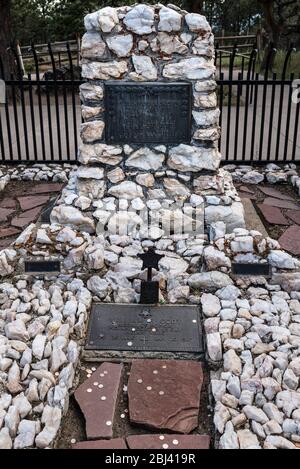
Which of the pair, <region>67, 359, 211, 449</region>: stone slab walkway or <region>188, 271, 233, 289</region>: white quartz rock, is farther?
<region>188, 271, 233, 289</region>: white quartz rock

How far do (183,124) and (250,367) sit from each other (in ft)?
8.41

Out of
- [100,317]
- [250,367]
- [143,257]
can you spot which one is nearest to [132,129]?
[143,257]

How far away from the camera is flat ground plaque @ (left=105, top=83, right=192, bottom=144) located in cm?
484

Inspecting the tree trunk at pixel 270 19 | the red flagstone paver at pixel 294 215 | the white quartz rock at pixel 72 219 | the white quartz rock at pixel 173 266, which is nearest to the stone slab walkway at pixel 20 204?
the white quartz rock at pixel 72 219

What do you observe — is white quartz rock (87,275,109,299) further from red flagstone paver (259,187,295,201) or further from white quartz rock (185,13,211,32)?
red flagstone paver (259,187,295,201)

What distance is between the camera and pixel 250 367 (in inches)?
129

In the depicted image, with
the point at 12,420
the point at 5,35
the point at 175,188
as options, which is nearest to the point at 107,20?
the point at 175,188

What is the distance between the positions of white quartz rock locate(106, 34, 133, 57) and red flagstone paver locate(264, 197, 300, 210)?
2.48 meters

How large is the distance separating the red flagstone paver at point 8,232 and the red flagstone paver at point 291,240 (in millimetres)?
2721

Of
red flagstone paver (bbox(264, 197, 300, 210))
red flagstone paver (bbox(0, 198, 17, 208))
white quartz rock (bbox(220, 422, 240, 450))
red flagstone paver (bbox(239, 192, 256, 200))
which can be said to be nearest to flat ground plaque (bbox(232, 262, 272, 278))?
white quartz rock (bbox(220, 422, 240, 450))

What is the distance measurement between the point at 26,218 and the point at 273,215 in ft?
9.03

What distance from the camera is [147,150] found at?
502cm

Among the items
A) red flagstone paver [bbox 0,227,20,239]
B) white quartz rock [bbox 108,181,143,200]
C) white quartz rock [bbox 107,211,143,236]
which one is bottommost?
red flagstone paver [bbox 0,227,20,239]
